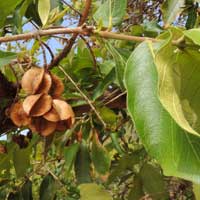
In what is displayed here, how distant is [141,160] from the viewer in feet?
5.13

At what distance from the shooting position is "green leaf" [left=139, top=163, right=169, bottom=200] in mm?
1506

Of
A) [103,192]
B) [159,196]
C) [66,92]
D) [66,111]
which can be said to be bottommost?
[159,196]

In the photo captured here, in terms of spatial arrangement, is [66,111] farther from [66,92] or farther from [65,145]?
[65,145]

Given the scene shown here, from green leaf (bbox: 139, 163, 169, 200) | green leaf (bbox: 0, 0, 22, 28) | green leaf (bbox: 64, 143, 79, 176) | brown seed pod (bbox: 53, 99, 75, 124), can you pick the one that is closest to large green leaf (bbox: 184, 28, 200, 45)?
brown seed pod (bbox: 53, 99, 75, 124)

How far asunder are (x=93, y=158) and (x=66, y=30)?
492mm

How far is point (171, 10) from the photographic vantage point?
1100 mm

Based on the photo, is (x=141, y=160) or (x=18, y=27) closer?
(x=18, y=27)

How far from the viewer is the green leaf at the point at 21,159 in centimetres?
131

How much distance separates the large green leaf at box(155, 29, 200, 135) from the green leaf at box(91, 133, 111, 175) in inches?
23.0

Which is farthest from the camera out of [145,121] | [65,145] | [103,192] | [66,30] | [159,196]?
[159,196]

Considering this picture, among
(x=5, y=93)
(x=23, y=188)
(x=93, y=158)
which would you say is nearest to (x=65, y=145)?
(x=93, y=158)

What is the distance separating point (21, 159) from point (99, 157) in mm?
214

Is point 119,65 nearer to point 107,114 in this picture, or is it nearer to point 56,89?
point 56,89

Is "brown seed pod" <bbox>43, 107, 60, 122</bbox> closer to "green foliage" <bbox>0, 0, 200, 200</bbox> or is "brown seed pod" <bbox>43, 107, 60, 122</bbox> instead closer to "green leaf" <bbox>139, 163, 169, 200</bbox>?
"green foliage" <bbox>0, 0, 200, 200</bbox>
